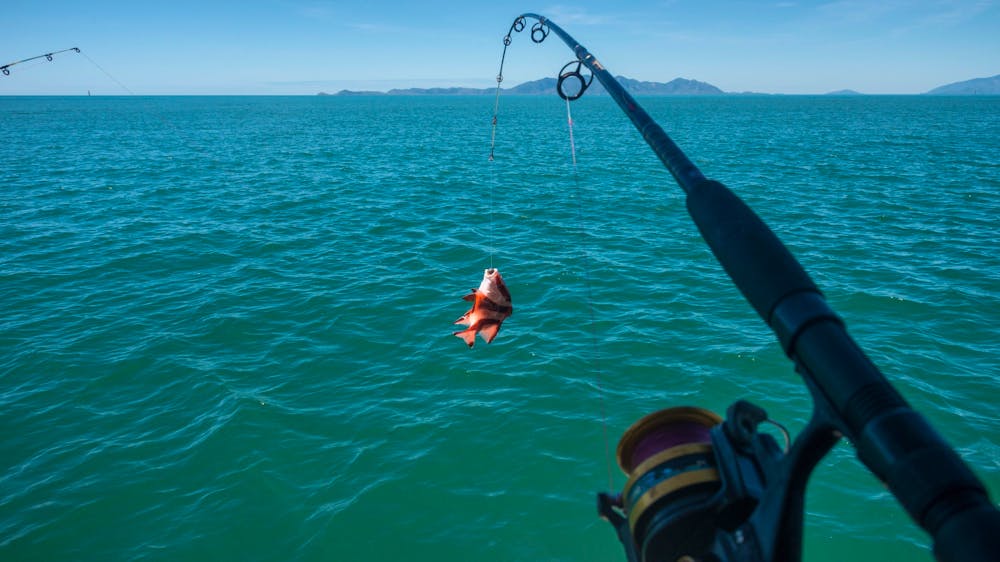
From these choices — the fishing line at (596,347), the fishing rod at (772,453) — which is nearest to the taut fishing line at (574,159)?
the fishing line at (596,347)

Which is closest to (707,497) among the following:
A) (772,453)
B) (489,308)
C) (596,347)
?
(772,453)

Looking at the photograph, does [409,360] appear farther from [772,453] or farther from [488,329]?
[772,453]

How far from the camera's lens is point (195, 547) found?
8.57 metres

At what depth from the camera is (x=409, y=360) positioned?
13.5 meters

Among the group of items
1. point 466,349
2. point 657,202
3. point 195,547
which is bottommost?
point 195,547

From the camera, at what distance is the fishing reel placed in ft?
9.77

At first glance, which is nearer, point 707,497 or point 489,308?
point 707,497

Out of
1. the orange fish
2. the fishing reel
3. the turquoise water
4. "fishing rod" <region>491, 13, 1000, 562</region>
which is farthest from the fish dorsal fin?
the fishing reel

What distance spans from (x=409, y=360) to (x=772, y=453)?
11165mm

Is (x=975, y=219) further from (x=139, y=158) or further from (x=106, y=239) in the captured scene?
(x=139, y=158)

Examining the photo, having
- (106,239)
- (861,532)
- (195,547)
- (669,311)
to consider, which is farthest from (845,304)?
(106,239)

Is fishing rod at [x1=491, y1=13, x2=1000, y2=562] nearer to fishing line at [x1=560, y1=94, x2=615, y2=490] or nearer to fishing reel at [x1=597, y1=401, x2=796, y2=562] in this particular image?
→ fishing reel at [x1=597, y1=401, x2=796, y2=562]

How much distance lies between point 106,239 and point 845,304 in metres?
26.8

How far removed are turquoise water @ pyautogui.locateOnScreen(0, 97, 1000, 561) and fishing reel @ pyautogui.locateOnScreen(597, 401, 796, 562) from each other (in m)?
5.56
